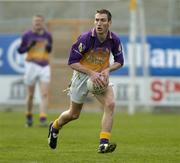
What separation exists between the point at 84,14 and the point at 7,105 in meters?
4.16

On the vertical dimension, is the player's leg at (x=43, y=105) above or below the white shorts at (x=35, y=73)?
below

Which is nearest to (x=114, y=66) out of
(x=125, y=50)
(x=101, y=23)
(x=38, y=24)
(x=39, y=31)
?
(x=101, y=23)

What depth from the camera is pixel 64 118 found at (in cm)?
1174

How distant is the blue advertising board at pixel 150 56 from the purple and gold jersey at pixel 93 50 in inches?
505

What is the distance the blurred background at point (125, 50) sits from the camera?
23922 millimetres

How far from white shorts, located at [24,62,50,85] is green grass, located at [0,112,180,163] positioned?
1082 millimetres

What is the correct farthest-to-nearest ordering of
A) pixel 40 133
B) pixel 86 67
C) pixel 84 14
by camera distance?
pixel 84 14 → pixel 40 133 → pixel 86 67

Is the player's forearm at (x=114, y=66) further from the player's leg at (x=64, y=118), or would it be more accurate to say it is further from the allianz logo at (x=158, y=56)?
the allianz logo at (x=158, y=56)

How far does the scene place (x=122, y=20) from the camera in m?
26.2

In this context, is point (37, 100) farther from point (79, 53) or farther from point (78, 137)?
point (79, 53)

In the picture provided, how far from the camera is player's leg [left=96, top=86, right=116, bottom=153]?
35.6 ft

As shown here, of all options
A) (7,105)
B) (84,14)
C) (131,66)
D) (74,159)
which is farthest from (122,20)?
(74,159)

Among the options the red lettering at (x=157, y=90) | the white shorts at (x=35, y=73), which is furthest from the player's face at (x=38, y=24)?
the red lettering at (x=157, y=90)

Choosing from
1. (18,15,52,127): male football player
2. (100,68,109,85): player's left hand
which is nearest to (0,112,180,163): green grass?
(18,15,52,127): male football player
